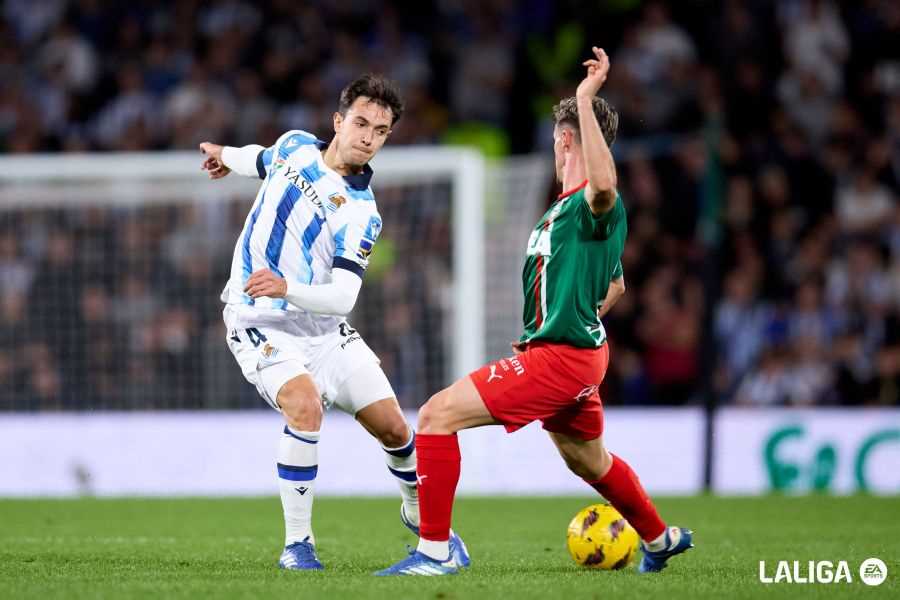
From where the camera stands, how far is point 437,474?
21.0ft

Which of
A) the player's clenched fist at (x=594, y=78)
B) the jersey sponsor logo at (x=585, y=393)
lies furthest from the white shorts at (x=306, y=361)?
the player's clenched fist at (x=594, y=78)

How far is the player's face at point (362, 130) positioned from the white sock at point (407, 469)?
140cm

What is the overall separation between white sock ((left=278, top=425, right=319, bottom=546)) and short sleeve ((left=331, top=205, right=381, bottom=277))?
2.62ft

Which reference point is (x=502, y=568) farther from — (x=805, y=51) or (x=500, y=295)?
(x=805, y=51)

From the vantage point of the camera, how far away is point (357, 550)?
802 centimetres

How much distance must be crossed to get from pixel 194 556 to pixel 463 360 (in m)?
5.56

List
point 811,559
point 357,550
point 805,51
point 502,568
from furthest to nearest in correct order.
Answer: point 805,51, point 357,550, point 811,559, point 502,568

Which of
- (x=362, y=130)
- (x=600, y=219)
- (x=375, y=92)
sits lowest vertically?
(x=600, y=219)

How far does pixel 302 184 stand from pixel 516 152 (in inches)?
403

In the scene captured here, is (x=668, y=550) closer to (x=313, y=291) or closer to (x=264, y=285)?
(x=313, y=291)

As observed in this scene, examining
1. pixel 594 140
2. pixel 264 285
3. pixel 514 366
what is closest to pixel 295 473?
pixel 264 285

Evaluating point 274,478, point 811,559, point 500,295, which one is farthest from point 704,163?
point 811,559

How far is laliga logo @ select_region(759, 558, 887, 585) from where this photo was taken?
650cm

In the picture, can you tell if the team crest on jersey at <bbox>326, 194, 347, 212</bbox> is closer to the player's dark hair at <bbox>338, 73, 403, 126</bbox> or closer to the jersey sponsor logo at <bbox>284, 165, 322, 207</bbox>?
the jersey sponsor logo at <bbox>284, 165, 322, 207</bbox>
